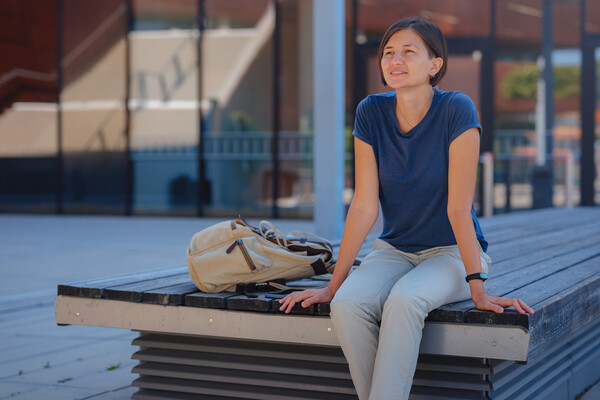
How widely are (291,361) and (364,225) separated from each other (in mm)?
603

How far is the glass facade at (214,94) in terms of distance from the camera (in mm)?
13883

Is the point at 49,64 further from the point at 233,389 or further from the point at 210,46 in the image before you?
the point at 233,389

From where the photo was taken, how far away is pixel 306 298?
308cm

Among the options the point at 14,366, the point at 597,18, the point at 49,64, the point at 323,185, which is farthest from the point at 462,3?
the point at 14,366

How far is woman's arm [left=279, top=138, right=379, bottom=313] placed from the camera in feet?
10.1

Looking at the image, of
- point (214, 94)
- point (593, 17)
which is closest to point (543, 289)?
point (593, 17)

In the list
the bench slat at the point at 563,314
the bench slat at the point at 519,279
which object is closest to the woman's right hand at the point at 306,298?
the bench slat at the point at 519,279

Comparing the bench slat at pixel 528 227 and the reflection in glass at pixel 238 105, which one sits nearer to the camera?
the bench slat at pixel 528 227

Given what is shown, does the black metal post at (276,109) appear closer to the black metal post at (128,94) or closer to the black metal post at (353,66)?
the black metal post at (353,66)

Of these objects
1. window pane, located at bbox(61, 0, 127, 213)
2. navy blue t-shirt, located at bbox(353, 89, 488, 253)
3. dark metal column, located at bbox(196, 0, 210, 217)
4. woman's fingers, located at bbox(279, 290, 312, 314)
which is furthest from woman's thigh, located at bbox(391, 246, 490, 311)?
window pane, located at bbox(61, 0, 127, 213)

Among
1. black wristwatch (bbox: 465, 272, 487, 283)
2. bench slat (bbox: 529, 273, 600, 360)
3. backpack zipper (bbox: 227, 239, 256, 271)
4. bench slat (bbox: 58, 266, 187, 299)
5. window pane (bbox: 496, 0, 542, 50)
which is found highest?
window pane (bbox: 496, 0, 542, 50)

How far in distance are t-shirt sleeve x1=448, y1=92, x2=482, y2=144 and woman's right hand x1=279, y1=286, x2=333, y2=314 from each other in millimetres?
725

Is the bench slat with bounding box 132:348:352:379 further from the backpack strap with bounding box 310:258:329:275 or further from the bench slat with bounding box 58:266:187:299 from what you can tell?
the backpack strap with bounding box 310:258:329:275

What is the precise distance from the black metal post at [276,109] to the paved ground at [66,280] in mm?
850
